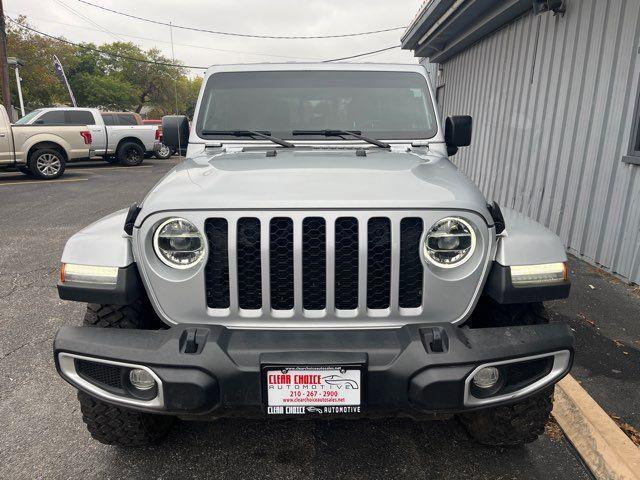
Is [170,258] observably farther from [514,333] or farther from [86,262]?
[514,333]

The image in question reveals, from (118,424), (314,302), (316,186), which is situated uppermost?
(316,186)

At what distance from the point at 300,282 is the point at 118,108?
180ft

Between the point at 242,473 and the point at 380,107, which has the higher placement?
the point at 380,107

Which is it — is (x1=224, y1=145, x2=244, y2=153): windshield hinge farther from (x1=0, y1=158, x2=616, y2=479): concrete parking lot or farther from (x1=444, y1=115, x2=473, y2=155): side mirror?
(x1=0, y1=158, x2=616, y2=479): concrete parking lot

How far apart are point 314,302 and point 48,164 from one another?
12.7m

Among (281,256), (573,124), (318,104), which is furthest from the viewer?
(573,124)

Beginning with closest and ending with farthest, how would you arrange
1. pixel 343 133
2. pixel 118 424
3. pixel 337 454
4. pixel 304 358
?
1. pixel 304 358
2. pixel 118 424
3. pixel 337 454
4. pixel 343 133

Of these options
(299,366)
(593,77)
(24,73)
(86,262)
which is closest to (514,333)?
(299,366)

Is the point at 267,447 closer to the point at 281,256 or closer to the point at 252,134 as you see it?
the point at 281,256

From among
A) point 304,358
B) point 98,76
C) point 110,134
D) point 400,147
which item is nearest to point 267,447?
point 304,358

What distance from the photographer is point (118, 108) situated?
50531 millimetres

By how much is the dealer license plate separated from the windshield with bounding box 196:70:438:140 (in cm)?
171

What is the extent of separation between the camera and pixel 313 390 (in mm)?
1764

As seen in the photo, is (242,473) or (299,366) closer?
(299,366)
